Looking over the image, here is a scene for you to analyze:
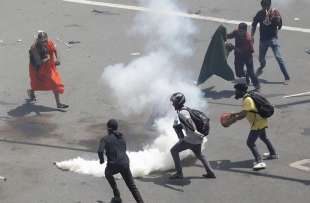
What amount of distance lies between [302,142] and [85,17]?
10.8 m

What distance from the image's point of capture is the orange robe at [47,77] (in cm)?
1495

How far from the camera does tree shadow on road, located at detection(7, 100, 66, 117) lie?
1464cm

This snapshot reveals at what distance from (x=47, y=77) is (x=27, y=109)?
80 centimetres

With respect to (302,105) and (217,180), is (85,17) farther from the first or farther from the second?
(217,180)

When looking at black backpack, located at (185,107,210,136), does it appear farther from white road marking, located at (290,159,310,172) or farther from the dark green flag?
the dark green flag

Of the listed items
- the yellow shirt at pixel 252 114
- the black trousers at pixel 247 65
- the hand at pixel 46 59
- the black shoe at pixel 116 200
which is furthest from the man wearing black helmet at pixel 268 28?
the black shoe at pixel 116 200

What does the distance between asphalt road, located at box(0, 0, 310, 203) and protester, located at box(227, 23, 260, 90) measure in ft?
1.81

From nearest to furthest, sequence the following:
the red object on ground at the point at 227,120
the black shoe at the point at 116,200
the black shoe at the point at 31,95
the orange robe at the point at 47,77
→ the black shoe at the point at 116,200 < the red object on ground at the point at 227,120 < the orange robe at the point at 47,77 < the black shoe at the point at 31,95

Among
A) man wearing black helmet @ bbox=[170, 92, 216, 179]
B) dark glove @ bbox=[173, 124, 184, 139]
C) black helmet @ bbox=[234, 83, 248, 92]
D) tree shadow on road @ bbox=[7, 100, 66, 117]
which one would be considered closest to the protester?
tree shadow on road @ bbox=[7, 100, 66, 117]

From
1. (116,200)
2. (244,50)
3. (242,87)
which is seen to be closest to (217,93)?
(244,50)

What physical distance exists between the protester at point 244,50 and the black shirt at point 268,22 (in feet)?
2.38

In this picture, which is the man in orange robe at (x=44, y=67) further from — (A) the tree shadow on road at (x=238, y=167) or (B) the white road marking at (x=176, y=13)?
(B) the white road marking at (x=176, y=13)

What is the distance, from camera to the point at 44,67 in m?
15.0

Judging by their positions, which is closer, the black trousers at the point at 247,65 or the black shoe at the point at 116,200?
the black shoe at the point at 116,200
